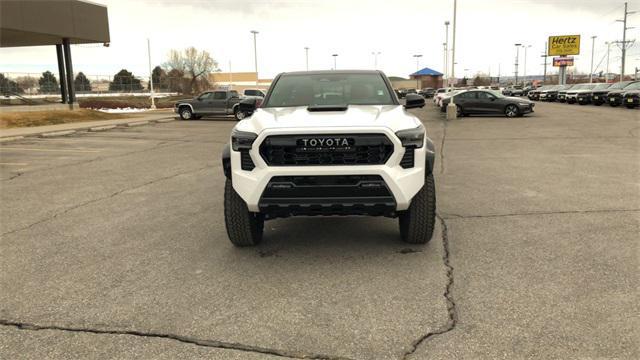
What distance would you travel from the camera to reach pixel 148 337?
3291mm

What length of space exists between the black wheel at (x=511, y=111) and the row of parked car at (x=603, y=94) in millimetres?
8095

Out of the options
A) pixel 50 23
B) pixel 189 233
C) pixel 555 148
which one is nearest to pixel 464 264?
pixel 189 233

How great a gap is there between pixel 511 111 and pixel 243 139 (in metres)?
22.9

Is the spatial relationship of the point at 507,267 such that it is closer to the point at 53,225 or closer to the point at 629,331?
the point at 629,331

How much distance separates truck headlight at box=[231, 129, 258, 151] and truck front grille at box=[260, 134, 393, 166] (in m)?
0.11

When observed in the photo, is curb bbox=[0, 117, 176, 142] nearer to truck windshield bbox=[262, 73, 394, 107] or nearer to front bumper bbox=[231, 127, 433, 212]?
truck windshield bbox=[262, 73, 394, 107]

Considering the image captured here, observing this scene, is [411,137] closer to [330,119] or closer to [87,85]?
[330,119]

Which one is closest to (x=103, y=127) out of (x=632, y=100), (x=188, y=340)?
(x=188, y=340)

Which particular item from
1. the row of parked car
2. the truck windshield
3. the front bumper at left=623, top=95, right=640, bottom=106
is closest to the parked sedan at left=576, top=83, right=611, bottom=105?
the row of parked car

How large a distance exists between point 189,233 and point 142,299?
1.80 meters

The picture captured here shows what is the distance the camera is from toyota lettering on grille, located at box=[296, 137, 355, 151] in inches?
166

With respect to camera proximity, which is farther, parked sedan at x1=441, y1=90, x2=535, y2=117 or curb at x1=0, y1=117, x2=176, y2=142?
parked sedan at x1=441, y1=90, x2=535, y2=117

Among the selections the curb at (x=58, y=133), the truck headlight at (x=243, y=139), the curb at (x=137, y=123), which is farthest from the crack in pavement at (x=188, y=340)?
the curb at (x=137, y=123)

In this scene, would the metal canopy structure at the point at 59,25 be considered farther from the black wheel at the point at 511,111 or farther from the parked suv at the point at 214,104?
the black wheel at the point at 511,111
